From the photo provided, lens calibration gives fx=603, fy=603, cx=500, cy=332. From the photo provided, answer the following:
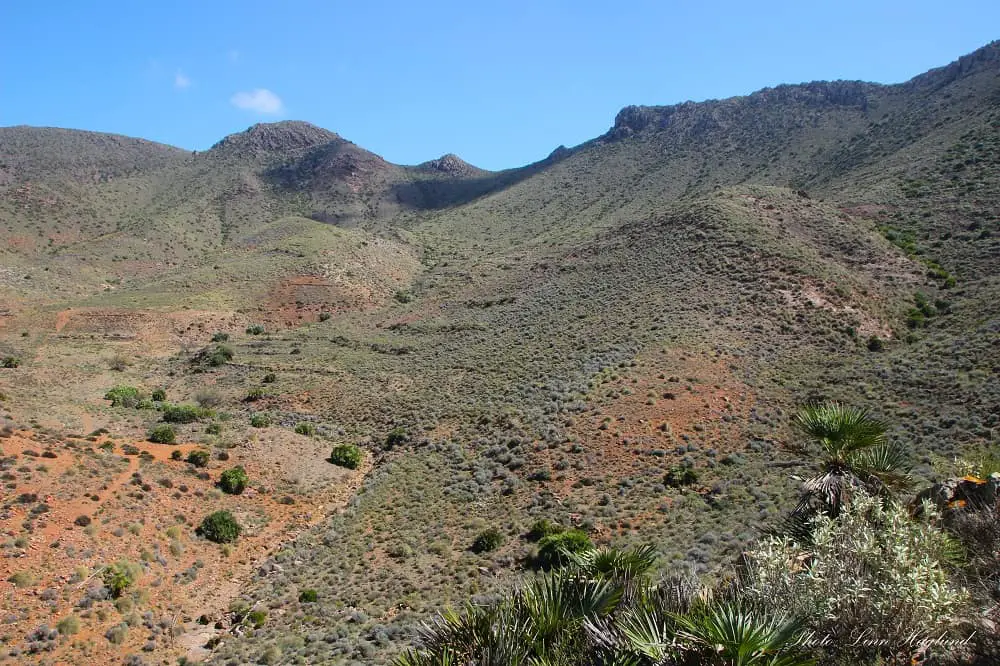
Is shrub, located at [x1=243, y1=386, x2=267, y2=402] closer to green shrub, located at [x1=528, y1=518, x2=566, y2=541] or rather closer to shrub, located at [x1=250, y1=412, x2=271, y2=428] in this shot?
shrub, located at [x1=250, y1=412, x2=271, y2=428]

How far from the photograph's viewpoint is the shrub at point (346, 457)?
28923 mm

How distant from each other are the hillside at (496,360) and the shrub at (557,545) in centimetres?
109

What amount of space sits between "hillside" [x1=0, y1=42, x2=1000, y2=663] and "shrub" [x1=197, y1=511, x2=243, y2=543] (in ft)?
1.59

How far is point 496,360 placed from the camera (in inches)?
1539

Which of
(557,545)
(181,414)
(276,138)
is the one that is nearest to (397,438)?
Answer: (181,414)

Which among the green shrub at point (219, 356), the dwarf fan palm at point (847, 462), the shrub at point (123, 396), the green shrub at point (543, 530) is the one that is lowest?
the green shrub at point (543, 530)

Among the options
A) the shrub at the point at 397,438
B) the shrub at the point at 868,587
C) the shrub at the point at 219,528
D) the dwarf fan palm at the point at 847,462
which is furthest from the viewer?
the shrub at the point at 397,438

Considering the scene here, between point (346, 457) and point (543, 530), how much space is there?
12.6 m

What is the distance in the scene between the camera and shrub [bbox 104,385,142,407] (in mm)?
34375

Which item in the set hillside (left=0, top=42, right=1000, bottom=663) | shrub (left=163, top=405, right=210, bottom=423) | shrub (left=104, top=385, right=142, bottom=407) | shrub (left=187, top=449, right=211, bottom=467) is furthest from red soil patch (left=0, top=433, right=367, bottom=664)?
shrub (left=104, top=385, right=142, bottom=407)

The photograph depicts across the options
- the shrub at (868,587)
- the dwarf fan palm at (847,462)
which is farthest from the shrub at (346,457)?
the shrub at (868,587)

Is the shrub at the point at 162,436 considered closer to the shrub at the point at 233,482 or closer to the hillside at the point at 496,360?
the hillside at the point at 496,360

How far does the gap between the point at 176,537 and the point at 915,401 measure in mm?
29158

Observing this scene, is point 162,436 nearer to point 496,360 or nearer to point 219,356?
point 496,360
